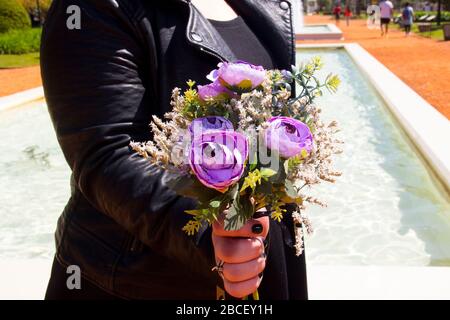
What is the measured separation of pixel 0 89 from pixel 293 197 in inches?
573

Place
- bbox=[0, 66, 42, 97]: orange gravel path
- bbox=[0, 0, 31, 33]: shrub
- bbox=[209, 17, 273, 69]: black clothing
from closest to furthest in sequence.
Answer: bbox=[209, 17, 273, 69]: black clothing → bbox=[0, 66, 42, 97]: orange gravel path → bbox=[0, 0, 31, 33]: shrub

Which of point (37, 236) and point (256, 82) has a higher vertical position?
point (256, 82)

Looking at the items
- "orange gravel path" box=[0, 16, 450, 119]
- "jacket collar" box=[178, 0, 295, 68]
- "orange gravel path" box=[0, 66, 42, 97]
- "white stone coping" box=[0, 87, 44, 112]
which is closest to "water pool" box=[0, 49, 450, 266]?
"white stone coping" box=[0, 87, 44, 112]

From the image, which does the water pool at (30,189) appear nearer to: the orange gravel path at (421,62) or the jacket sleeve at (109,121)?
the jacket sleeve at (109,121)

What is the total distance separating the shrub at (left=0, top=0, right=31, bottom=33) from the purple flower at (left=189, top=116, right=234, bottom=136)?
2657 cm

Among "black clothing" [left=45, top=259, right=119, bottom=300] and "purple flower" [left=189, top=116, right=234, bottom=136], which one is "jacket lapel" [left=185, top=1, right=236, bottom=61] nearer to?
"purple flower" [left=189, top=116, right=234, bottom=136]

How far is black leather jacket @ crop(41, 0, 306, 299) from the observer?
49.2 inches

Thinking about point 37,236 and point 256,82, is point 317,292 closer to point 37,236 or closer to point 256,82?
point 256,82

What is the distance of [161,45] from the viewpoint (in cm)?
138

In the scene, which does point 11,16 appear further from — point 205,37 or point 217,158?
point 217,158

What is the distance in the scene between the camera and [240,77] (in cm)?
116

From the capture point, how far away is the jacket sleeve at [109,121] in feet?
4.09

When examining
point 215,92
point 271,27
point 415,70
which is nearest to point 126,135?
point 215,92

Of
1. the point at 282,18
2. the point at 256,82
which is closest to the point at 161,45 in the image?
the point at 256,82
